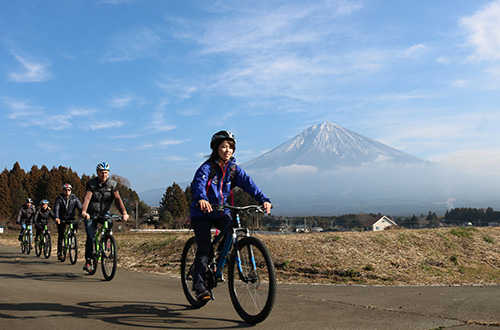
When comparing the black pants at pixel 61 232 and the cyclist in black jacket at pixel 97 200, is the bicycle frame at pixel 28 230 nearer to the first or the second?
the black pants at pixel 61 232

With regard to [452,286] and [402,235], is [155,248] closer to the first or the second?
[402,235]

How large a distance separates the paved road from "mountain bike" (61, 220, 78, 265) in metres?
3.22

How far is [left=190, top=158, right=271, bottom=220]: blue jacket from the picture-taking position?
5.32 meters

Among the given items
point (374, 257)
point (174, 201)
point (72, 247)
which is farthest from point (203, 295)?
point (174, 201)

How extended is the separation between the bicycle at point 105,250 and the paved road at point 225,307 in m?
0.46

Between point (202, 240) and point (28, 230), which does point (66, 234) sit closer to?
point (28, 230)

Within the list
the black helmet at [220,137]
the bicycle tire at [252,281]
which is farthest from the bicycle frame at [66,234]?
the bicycle tire at [252,281]

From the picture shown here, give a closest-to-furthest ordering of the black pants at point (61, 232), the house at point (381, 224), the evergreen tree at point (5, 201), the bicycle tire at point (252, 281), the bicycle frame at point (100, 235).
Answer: the bicycle tire at point (252, 281)
the bicycle frame at point (100, 235)
the black pants at point (61, 232)
the house at point (381, 224)
the evergreen tree at point (5, 201)

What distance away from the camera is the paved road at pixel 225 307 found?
4.86 metres

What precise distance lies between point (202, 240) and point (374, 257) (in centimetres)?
558

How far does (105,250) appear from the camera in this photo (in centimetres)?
901

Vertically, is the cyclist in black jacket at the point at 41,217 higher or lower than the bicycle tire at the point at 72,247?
higher

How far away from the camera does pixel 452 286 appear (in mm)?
7816

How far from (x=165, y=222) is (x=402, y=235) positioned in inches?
2656
